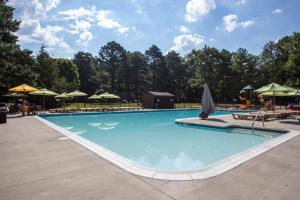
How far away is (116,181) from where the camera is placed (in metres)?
3.68

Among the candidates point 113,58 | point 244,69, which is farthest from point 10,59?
point 244,69

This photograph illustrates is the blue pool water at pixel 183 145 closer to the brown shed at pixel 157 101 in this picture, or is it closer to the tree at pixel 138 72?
the brown shed at pixel 157 101

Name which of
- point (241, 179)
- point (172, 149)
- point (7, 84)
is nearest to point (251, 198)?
point (241, 179)

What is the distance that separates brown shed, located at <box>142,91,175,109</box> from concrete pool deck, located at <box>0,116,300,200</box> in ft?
80.8

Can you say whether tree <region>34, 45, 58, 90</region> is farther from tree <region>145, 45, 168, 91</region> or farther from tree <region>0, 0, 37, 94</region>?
tree <region>145, 45, 168, 91</region>

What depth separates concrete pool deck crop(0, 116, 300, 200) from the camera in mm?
3199

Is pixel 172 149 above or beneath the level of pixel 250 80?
beneath

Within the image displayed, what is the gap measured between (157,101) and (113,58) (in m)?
27.4

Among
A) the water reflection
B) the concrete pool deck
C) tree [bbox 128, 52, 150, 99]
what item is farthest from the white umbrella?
tree [bbox 128, 52, 150, 99]

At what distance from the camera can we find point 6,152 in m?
5.52

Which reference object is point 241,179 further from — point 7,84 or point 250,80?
point 250,80

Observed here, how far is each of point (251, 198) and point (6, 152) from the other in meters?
5.72

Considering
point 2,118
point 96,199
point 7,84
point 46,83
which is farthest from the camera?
point 46,83

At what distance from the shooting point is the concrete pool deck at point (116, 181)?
320 centimetres
